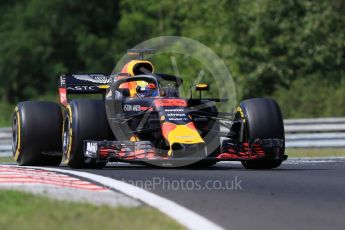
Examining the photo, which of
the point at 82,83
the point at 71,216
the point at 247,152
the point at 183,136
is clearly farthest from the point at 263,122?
the point at 71,216

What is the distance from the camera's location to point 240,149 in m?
14.7

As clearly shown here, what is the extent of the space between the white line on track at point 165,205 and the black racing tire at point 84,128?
2.83 m

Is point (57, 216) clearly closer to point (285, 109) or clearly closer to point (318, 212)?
point (318, 212)

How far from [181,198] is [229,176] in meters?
3.05

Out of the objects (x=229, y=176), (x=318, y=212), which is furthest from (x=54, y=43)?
(x=318, y=212)

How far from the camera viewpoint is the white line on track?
823 centimetres

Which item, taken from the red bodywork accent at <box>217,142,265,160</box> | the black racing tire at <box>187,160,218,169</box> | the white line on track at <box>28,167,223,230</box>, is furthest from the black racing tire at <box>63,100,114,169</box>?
the white line on track at <box>28,167,223,230</box>

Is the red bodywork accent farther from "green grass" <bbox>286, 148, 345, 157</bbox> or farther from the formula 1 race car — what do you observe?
"green grass" <bbox>286, 148, 345, 157</bbox>

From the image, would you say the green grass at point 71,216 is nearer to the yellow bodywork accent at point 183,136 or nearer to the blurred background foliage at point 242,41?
the yellow bodywork accent at point 183,136

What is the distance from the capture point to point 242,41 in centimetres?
3678

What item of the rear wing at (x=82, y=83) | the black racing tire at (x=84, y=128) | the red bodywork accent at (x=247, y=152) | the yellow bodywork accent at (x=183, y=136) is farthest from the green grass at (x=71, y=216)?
the rear wing at (x=82, y=83)

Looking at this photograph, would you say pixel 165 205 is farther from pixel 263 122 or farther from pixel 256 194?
pixel 263 122

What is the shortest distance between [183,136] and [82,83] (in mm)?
4086

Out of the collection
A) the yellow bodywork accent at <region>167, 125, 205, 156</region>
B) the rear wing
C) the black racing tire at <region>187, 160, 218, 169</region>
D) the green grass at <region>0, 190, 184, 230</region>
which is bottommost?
the green grass at <region>0, 190, 184, 230</region>
